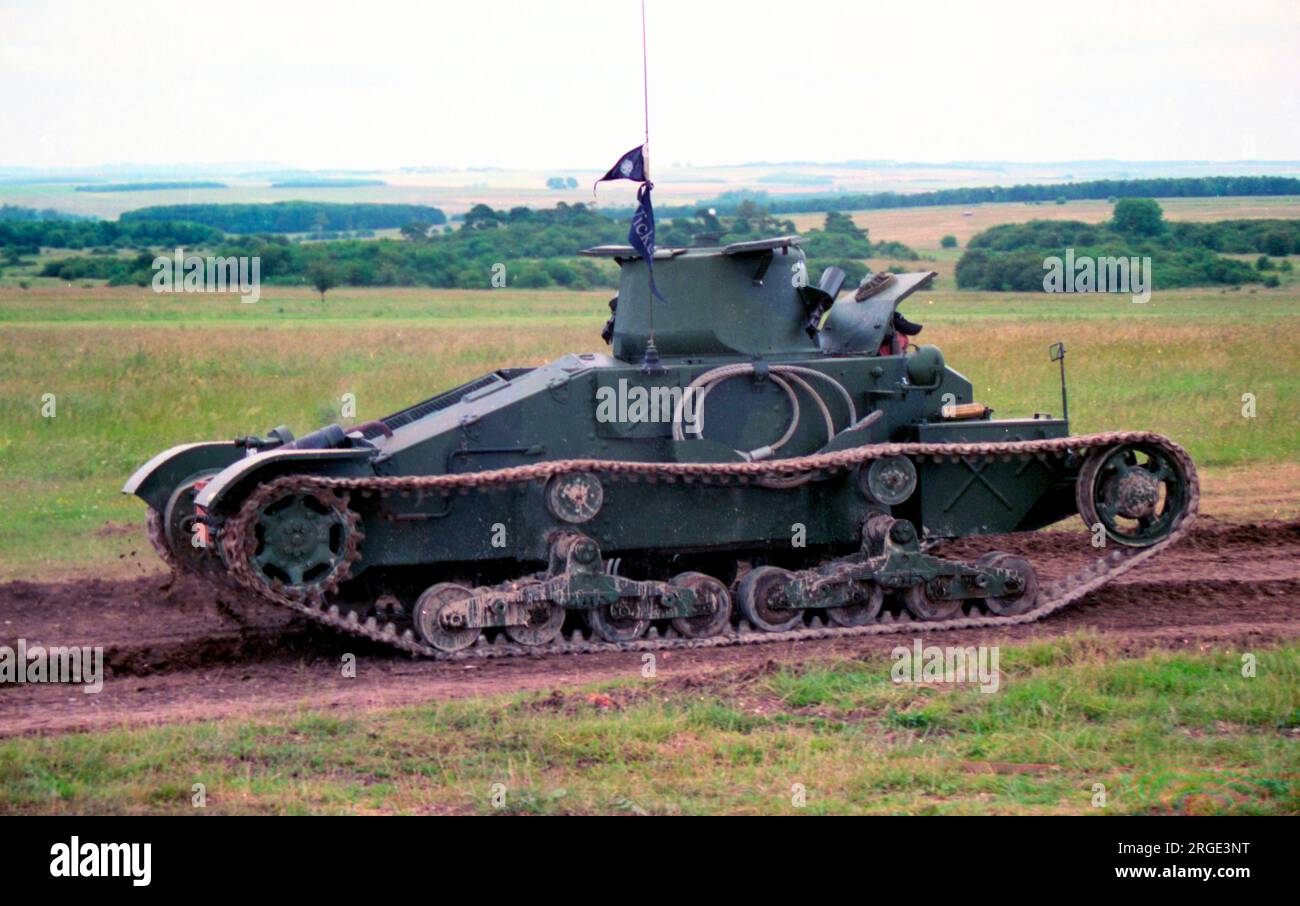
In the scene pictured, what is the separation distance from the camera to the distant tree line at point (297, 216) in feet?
320

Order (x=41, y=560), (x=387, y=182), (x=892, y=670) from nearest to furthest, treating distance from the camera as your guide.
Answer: (x=892, y=670)
(x=41, y=560)
(x=387, y=182)

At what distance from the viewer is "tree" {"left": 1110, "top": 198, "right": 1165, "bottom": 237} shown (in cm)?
5062

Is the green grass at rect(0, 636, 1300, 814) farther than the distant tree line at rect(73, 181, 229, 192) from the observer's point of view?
No

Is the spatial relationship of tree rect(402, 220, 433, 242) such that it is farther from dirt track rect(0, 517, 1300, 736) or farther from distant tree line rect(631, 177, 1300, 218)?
dirt track rect(0, 517, 1300, 736)

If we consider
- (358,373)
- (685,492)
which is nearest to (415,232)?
(358,373)

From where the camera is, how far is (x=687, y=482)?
13102 mm

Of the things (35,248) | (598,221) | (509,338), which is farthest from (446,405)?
(35,248)

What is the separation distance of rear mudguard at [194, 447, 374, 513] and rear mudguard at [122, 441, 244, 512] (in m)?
1.21

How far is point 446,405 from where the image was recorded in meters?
14.0

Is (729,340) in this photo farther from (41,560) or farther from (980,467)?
(41,560)

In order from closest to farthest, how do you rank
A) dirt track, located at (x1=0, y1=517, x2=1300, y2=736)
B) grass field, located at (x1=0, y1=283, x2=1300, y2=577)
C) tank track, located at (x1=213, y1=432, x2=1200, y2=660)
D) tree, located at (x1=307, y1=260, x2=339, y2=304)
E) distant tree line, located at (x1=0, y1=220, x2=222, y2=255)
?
dirt track, located at (x1=0, y1=517, x2=1300, y2=736) → tank track, located at (x1=213, y1=432, x2=1200, y2=660) → grass field, located at (x1=0, y1=283, x2=1300, y2=577) → tree, located at (x1=307, y1=260, x2=339, y2=304) → distant tree line, located at (x1=0, y1=220, x2=222, y2=255)

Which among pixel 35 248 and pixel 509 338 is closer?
pixel 509 338

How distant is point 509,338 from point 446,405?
23.3m

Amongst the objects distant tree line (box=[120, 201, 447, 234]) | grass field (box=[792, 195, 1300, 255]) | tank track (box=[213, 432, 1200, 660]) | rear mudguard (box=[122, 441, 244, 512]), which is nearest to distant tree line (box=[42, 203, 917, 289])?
grass field (box=[792, 195, 1300, 255])
